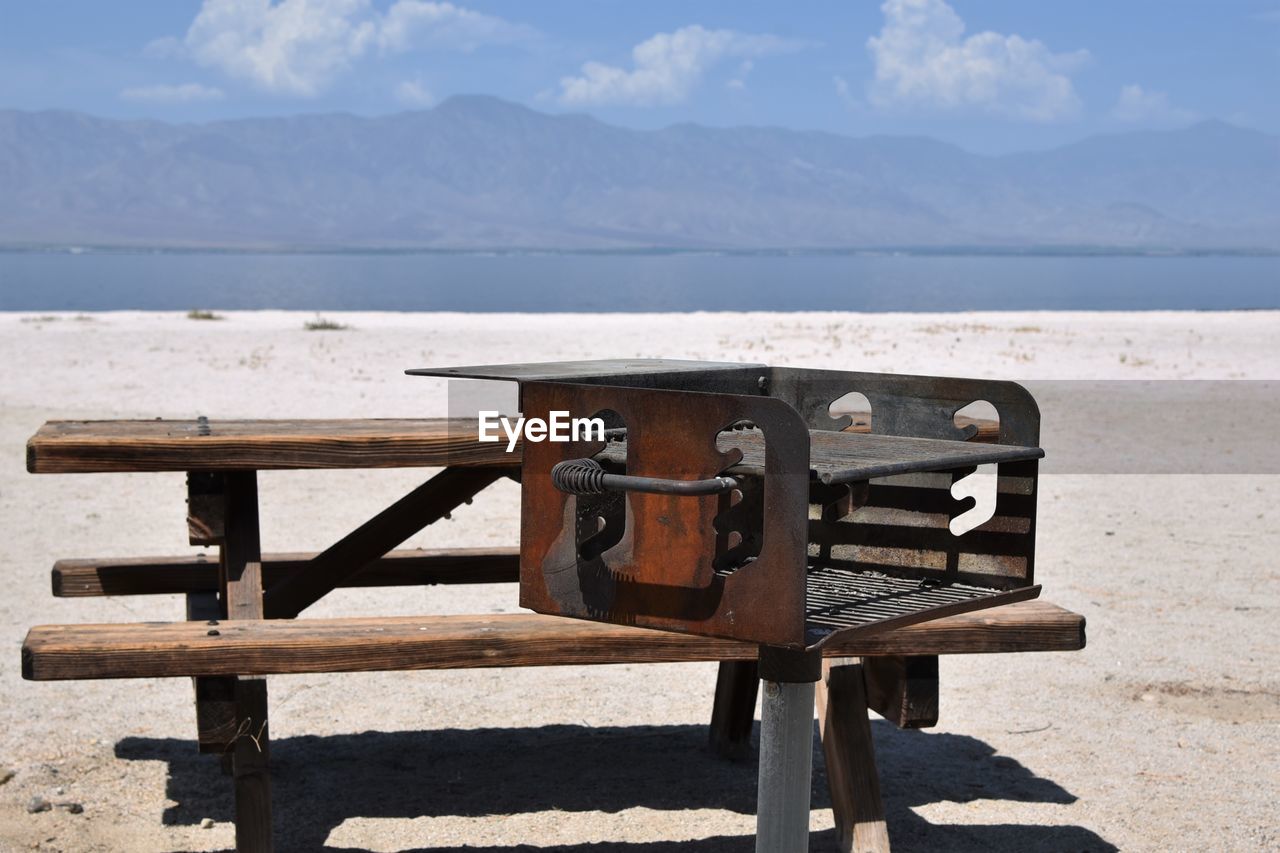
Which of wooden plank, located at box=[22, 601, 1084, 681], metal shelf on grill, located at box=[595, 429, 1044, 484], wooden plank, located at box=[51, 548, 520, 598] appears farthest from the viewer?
wooden plank, located at box=[51, 548, 520, 598]

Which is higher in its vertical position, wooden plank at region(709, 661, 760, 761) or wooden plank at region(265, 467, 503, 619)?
wooden plank at region(265, 467, 503, 619)

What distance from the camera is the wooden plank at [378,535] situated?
4031mm

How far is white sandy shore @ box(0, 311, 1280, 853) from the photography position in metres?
4.13

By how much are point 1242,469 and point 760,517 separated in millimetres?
8847

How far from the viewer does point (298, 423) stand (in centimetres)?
390

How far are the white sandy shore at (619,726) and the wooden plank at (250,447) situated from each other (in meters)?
1.10

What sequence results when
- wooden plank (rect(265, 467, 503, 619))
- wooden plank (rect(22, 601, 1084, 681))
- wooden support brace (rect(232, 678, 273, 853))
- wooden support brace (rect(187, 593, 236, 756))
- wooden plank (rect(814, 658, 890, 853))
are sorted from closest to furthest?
wooden plank (rect(22, 601, 1084, 681))
wooden support brace (rect(187, 593, 236, 756))
wooden support brace (rect(232, 678, 273, 853))
wooden plank (rect(814, 658, 890, 853))
wooden plank (rect(265, 467, 503, 619))

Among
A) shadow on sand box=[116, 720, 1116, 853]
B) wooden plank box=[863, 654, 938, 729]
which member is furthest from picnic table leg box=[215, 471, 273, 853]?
wooden plank box=[863, 654, 938, 729]

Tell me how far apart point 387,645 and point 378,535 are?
905mm

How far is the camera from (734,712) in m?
4.66

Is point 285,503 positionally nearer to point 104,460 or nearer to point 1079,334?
point 104,460

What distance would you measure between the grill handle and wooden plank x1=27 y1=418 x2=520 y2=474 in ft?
5.05

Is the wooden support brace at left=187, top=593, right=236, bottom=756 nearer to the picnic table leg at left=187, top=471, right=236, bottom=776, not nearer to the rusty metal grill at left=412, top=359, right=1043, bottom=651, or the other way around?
the picnic table leg at left=187, top=471, right=236, bottom=776

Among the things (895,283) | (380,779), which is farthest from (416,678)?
(895,283)
